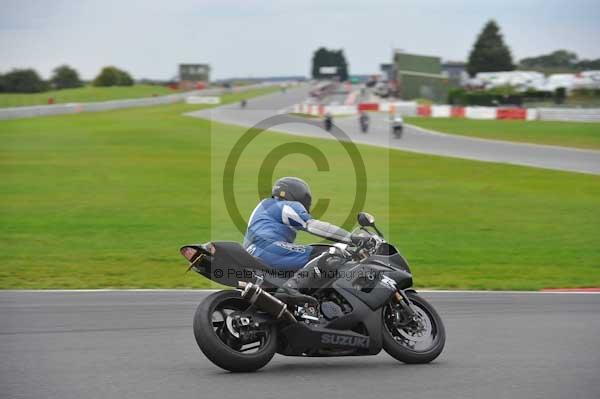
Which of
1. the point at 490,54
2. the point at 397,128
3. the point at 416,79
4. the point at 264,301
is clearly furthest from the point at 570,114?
the point at 490,54

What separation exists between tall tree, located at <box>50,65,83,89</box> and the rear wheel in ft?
267

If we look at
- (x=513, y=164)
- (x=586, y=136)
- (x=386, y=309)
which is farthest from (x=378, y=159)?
(x=386, y=309)

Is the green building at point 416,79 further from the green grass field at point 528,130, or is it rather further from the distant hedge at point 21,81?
the distant hedge at point 21,81

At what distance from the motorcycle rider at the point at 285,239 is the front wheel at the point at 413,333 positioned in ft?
2.32

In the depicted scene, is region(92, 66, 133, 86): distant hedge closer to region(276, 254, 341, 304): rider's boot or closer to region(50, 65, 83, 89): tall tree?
region(50, 65, 83, 89): tall tree

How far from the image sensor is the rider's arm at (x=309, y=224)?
6914mm

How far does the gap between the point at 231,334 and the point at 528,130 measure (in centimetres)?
4265

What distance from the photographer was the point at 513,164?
109ft

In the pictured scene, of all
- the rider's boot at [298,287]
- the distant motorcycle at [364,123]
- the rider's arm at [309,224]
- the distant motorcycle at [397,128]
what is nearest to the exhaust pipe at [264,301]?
the rider's boot at [298,287]

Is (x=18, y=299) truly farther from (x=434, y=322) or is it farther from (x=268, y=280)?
(x=434, y=322)

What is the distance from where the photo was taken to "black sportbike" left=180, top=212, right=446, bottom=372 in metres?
6.82

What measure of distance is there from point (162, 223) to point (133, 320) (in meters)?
10.4

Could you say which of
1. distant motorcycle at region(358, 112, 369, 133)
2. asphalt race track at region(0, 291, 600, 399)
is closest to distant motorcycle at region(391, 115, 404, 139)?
distant motorcycle at region(358, 112, 369, 133)

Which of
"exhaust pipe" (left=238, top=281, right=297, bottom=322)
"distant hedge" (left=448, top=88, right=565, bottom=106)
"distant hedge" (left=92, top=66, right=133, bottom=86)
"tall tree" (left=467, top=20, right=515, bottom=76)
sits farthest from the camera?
"tall tree" (left=467, top=20, right=515, bottom=76)
